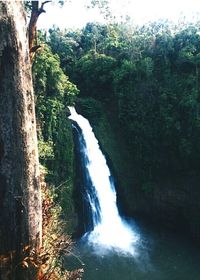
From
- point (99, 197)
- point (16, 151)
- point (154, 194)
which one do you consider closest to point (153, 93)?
point (154, 194)

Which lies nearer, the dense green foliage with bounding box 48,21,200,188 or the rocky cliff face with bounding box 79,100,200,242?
the rocky cliff face with bounding box 79,100,200,242

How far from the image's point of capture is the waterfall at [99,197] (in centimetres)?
1786

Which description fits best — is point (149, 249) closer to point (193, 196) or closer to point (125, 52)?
point (193, 196)

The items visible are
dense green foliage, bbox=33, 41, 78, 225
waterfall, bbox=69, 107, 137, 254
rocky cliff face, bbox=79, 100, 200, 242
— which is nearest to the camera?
dense green foliage, bbox=33, 41, 78, 225

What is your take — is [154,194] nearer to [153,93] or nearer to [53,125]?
[153,93]

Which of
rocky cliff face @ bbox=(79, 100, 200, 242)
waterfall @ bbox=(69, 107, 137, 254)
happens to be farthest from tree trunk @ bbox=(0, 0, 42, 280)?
rocky cliff face @ bbox=(79, 100, 200, 242)

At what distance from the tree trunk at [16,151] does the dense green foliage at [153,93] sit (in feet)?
54.0

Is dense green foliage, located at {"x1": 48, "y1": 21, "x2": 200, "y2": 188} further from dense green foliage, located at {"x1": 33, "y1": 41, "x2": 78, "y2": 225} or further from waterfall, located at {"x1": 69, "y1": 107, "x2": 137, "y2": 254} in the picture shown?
dense green foliage, located at {"x1": 33, "y1": 41, "x2": 78, "y2": 225}

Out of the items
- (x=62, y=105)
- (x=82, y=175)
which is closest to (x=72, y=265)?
(x=82, y=175)

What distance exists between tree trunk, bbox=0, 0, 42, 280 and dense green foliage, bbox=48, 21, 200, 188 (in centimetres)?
1645

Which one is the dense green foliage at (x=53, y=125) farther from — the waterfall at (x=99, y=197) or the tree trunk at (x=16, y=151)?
the tree trunk at (x=16, y=151)

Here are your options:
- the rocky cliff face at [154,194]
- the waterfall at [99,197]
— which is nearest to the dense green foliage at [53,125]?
the waterfall at [99,197]

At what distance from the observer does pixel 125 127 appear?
2164 centimetres

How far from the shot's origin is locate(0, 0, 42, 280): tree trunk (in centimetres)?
316
